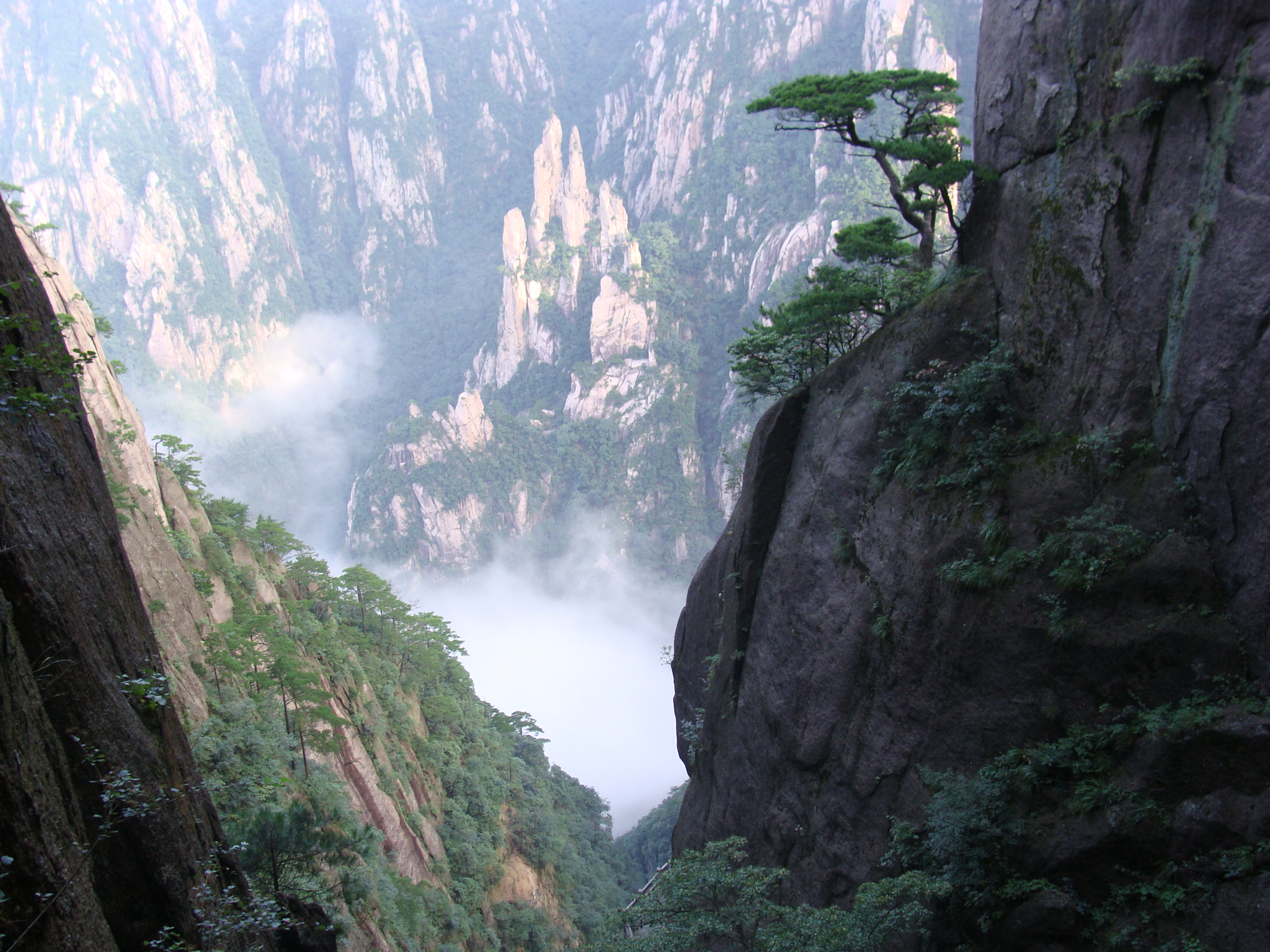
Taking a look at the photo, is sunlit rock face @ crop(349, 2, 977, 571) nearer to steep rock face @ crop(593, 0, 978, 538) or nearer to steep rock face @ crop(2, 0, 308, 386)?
steep rock face @ crop(593, 0, 978, 538)

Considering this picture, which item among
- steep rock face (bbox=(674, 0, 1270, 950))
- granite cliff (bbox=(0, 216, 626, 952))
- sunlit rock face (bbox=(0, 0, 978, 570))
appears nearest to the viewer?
granite cliff (bbox=(0, 216, 626, 952))

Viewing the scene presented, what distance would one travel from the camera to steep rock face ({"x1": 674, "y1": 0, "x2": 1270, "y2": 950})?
7949mm

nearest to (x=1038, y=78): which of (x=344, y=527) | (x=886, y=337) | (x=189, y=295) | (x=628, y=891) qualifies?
(x=886, y=337)

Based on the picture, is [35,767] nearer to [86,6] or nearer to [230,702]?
[230,702]

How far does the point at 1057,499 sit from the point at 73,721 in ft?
34.9

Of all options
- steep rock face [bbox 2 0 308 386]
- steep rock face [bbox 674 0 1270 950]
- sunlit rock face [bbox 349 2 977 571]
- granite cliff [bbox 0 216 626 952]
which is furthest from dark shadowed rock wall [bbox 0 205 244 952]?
steep rock face [bbox 2 0 308 386]

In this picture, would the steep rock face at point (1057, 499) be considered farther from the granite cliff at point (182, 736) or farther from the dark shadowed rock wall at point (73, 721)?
the dark shadowed rock wall at point (73, 721)

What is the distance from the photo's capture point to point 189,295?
166625 millimetres

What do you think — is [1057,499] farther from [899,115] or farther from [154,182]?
[154,182]

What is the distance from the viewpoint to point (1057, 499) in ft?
31.9

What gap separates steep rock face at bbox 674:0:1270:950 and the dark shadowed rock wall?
344 inches

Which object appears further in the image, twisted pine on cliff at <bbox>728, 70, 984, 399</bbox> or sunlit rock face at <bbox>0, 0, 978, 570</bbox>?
sunlit rock face at <bbox>0, 0, 978, 570</bbox>

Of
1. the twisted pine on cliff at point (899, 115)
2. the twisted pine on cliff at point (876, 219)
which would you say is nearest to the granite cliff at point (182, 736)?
the twisted pine on cliff at point (876, 219)

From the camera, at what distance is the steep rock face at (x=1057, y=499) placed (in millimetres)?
7949
